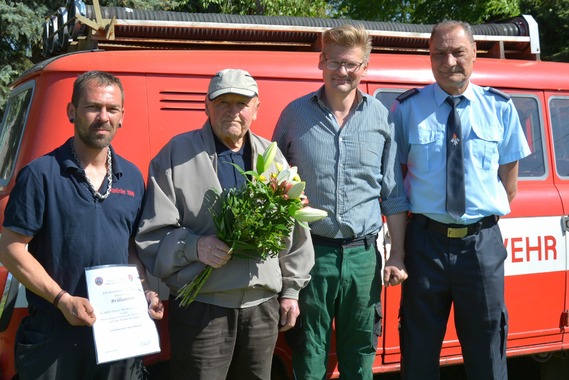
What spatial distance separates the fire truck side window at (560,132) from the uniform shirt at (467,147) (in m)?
1.08

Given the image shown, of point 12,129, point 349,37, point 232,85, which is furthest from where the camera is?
point 12,129

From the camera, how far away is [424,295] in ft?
12.5

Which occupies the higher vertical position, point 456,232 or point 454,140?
point 454,140

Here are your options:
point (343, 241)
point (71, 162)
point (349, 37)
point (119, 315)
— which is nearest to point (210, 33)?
point (349, 37)

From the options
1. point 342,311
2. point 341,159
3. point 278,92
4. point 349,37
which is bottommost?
point 342,311

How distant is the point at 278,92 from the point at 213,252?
1376 mm

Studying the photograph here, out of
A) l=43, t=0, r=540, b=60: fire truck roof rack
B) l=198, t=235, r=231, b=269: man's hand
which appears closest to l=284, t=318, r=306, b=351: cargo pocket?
l=198, t=235, r=231, b=269: man's hand

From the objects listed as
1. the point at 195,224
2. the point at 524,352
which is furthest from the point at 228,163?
the point at 524,352

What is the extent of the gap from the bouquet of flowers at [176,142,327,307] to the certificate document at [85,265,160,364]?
242 millimetres

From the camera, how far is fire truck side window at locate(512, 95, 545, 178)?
4730 millimetres

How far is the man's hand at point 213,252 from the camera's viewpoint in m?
3.11

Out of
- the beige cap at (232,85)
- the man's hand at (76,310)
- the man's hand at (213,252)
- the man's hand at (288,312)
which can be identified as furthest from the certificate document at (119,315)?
the beige cap at (232,85)

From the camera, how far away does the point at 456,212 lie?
374 cm

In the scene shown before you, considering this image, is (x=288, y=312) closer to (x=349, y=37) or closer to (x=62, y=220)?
(x=62, y=220)
